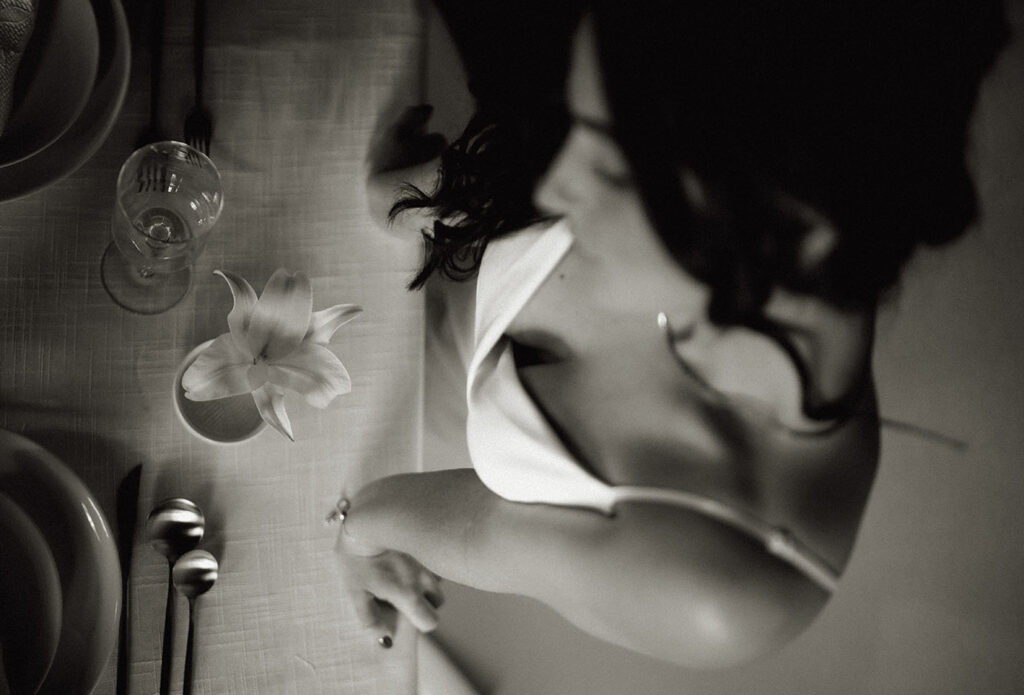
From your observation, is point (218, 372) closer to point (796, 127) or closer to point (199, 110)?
point (199, 110)

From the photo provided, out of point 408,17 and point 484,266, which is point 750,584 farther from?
point 408,17

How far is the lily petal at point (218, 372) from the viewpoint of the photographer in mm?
547

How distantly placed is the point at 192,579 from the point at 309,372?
0.18 m

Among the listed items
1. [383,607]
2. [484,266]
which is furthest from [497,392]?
[383,607]

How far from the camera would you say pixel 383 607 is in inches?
23.7

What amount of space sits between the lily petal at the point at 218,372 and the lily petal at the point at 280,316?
0.02m

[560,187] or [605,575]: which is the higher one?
[560,187]

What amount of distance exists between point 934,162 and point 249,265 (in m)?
0.52

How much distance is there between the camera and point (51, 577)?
1.62ft

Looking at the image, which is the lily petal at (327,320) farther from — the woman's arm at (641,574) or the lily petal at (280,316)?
the woman's arm at (641,574)

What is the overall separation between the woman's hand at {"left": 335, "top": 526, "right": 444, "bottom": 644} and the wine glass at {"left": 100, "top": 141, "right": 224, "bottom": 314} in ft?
0.85

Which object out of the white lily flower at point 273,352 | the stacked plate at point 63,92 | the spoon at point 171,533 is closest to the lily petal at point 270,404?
the white lily flower at point 273,352

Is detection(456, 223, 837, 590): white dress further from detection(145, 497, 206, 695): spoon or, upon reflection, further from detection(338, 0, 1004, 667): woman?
detection(145, 497, 206, 695): spoon

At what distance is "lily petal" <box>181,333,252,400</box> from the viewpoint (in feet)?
1.79
